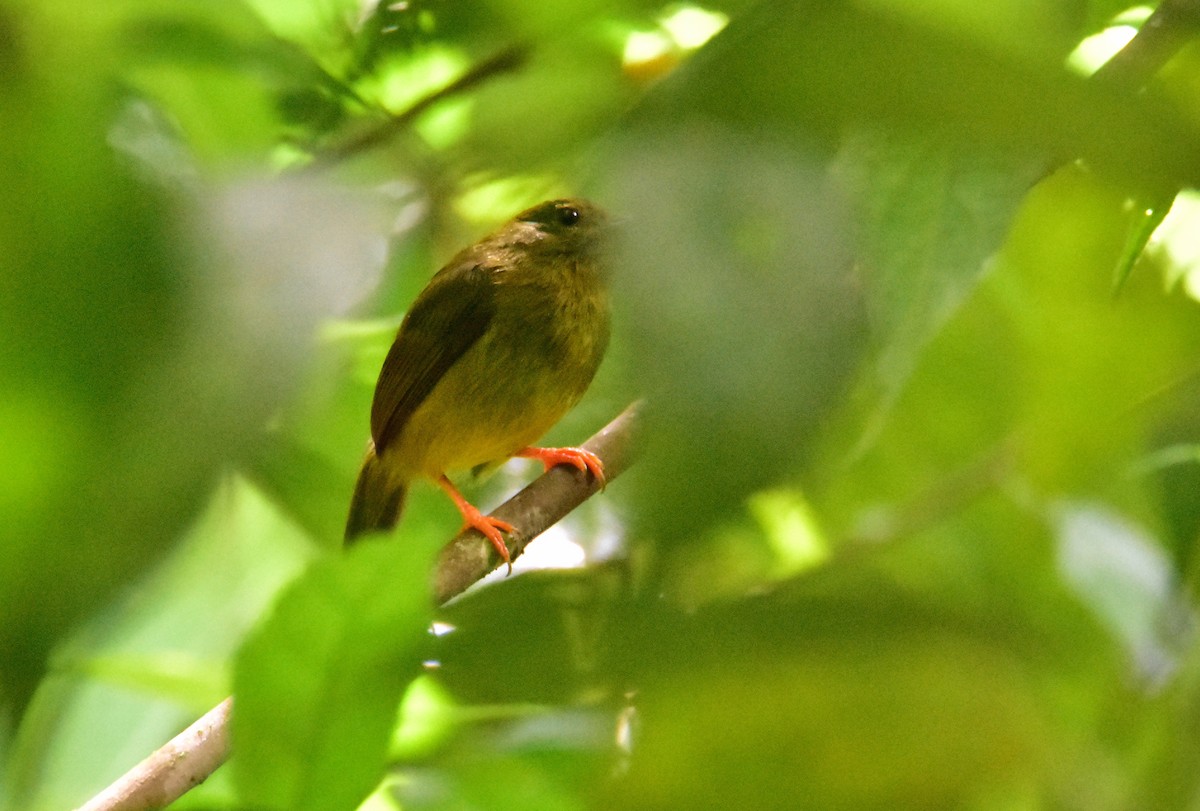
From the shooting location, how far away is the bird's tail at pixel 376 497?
338 centimetres

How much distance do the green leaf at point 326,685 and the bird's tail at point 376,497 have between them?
2.77 m

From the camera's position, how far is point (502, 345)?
9.60 feet

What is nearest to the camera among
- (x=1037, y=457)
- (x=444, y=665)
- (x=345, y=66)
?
(x=444, y=665)

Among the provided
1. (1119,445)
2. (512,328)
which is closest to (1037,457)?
(1119,445)

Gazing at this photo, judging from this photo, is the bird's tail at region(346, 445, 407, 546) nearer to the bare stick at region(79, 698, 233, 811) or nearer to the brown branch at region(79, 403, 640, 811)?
the brown branch at region(79, 403, 640, 811)

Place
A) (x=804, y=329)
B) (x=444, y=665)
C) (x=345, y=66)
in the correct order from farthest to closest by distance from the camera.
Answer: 1. (x=345, y=66)
2. (x=444, y=665)
3. (x=804, y=329)

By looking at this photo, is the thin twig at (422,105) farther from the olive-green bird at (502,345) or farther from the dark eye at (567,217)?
the dark eye at (567,217)

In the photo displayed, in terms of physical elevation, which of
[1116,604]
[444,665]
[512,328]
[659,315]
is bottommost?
[512,328]

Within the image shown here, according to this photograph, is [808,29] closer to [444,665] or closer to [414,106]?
[444,665]

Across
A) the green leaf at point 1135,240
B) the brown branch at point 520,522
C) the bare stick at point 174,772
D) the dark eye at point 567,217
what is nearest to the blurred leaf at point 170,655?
the bare stick at point 174,772

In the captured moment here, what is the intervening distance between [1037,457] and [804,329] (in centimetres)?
37

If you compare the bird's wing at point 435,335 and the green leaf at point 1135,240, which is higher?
the green leaf at point 1135,240

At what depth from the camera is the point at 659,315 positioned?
14.8 inches

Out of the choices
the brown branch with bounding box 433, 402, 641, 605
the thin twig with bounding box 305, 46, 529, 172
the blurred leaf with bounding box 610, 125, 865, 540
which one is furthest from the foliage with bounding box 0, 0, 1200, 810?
the brown branch with bounding box 433, 402, 641, 605
